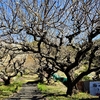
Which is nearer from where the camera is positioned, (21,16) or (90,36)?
(21,16)

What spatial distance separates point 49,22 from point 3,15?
136 inches

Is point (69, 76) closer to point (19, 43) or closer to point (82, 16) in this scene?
point (19, 43)

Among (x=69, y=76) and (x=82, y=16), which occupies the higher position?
(x=82, y=16)

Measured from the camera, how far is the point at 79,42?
2295 centimetres

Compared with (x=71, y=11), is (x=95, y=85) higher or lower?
lower

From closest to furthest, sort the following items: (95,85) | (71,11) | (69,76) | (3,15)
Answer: (71,11) → (3,15) → (69,76) → (95,85)

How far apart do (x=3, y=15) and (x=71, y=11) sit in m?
4.16

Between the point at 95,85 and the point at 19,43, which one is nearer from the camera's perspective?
the point at 19,43

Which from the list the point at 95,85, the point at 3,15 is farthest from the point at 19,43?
the point at 95,85

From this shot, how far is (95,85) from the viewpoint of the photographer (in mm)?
31344

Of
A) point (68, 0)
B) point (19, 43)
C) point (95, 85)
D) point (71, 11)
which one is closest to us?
point (68, 0)

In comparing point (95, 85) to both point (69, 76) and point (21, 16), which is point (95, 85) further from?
point (21, 16)

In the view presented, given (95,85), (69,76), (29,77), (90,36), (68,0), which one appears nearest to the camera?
(68,0)

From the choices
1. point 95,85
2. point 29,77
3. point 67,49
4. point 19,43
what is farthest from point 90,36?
point 29,77
